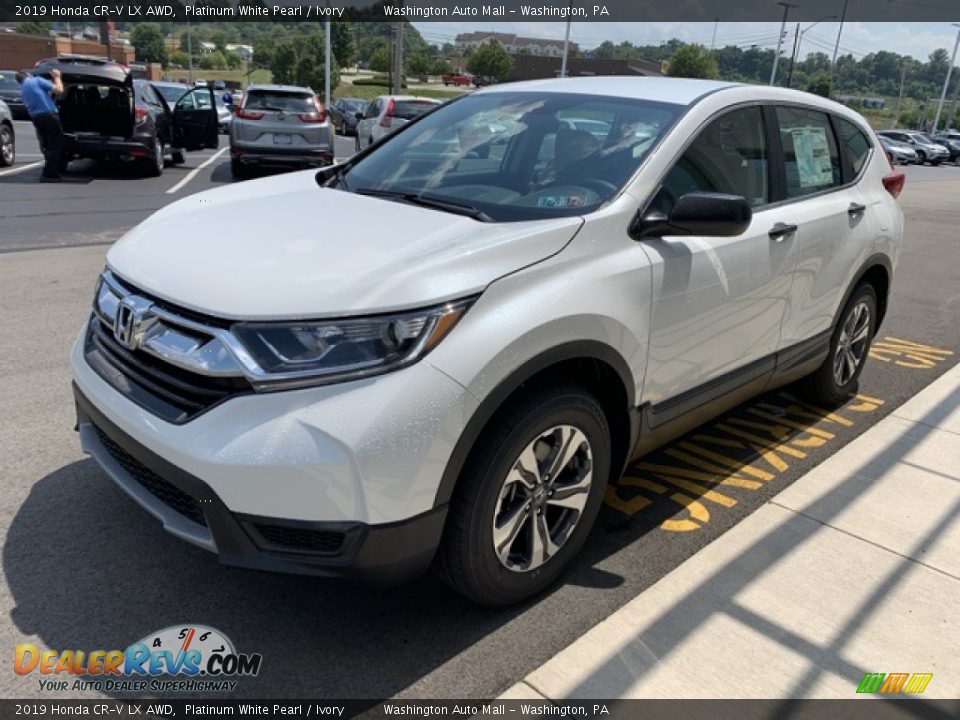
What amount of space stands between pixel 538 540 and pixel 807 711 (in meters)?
0.97

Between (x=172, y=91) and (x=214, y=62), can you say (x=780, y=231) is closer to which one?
(x=172, y=91)

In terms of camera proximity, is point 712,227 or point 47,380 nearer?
point 712,227

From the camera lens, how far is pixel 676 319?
3.01m

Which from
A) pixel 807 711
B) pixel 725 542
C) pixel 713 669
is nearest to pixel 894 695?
pixel 807 711

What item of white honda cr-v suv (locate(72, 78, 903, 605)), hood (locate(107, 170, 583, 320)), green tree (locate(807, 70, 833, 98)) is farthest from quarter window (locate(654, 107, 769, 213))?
green tree (locate(807, 70, 833, 98))

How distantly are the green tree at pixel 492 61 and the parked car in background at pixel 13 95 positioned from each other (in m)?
63.0

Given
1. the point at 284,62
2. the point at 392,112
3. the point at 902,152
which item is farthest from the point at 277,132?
the point at 284,62

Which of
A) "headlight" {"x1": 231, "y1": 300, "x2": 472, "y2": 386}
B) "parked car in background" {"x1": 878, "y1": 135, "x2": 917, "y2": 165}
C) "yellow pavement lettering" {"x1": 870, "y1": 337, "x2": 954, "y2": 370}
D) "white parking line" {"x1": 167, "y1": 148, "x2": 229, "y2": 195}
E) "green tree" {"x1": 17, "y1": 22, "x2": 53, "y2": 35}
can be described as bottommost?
"parked car in background" {"x1": 878, "y1": 135, "x2": 917, "y2": 165}

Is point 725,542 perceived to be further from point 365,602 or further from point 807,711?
point 365,602

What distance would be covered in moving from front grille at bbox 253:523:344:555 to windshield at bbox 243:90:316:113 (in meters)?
12.4

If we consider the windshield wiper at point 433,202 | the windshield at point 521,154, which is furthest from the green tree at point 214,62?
the windshield wiper at point 433,202

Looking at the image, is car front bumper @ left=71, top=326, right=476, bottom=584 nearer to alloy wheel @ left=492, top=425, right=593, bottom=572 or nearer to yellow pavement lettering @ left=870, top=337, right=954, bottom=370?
alloy wheel @ left=492, top=425, right=593, bottom=572

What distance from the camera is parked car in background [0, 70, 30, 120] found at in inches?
1004

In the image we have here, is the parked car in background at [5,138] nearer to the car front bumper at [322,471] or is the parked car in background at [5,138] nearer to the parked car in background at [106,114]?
the parked car in background at [106,114]
